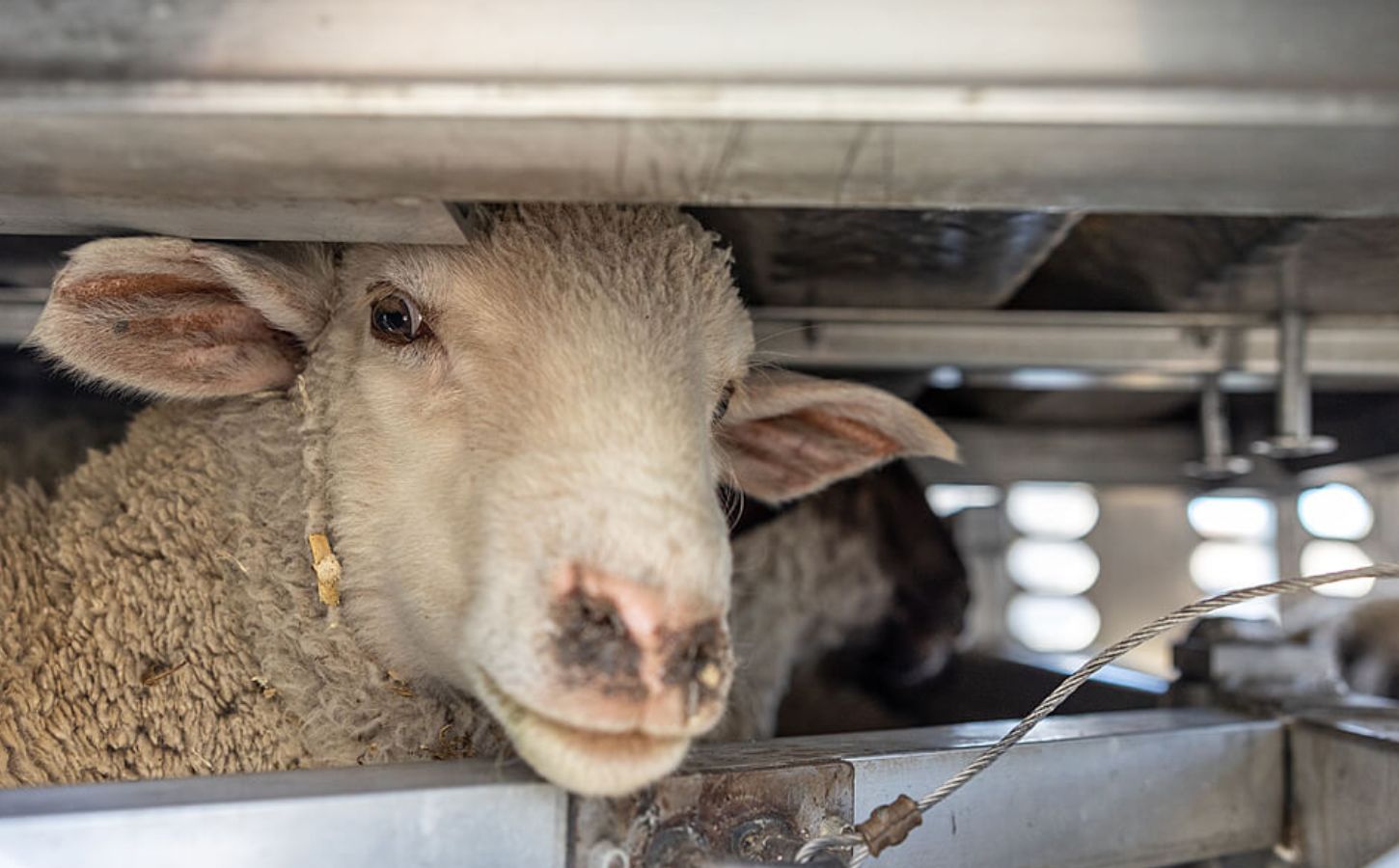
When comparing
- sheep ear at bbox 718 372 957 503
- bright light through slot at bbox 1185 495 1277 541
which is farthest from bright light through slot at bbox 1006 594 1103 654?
sheep ear at bbox 718 372 957 503

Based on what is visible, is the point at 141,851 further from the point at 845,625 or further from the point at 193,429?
the point at 845,625

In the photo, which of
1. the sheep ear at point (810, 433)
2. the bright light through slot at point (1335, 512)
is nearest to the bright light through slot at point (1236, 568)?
the bright light through slot at point (1335, 512)

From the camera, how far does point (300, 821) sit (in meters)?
0.97

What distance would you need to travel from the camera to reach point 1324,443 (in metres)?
2.62

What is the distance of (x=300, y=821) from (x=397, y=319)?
0.83 meters

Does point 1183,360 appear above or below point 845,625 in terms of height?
above

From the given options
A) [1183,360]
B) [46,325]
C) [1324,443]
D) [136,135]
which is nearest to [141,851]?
[136,135]

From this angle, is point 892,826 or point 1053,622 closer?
point 892,826

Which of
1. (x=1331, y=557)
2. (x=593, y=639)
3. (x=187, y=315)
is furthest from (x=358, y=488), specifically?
(x=1331, y=557)

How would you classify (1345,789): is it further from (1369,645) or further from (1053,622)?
(1053,622)

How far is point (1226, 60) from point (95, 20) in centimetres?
88

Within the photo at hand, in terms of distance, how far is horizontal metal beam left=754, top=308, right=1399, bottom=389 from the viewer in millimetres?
2535

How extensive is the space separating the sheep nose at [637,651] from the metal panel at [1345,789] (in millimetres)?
993

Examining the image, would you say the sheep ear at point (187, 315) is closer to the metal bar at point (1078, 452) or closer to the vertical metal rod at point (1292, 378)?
the vertical metal rod at point (1292, 378)
